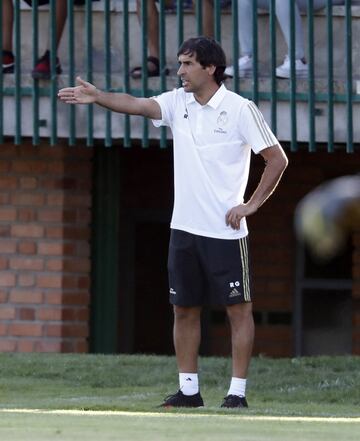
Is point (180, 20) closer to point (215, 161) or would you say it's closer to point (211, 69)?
point (211, 69)

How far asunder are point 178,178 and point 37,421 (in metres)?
2.04

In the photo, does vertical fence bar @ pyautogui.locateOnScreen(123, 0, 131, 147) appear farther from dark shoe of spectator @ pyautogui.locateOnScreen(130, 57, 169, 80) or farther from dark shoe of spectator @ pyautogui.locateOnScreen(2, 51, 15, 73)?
dark shoe of spectator @ pyautogui.locateOnScreen(2, 51, 15, 73)

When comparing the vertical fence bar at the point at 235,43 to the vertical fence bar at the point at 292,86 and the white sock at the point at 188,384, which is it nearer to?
the vertical fence bar at the point at 292,86

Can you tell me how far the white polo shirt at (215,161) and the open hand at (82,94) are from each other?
1.80 ft

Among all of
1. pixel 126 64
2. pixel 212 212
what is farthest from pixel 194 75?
pixel 126 64

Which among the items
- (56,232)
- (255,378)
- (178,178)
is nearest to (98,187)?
(56,232)

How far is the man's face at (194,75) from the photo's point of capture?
8.91 metres

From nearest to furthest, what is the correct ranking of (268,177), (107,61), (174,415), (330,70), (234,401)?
(174,415), (234,401), (268,177), (330,70), (107,61)

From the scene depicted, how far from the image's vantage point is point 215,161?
8.75 metres

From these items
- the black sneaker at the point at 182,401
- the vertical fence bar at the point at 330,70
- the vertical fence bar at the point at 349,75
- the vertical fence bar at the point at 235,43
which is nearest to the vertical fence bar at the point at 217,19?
the vertical fence bar at the point at 235,43

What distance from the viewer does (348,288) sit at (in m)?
15.8

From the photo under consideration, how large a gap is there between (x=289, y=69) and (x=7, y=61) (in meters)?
2.25

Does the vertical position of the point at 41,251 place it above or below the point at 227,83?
below

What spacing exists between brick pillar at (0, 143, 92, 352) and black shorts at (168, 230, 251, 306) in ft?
16.0
